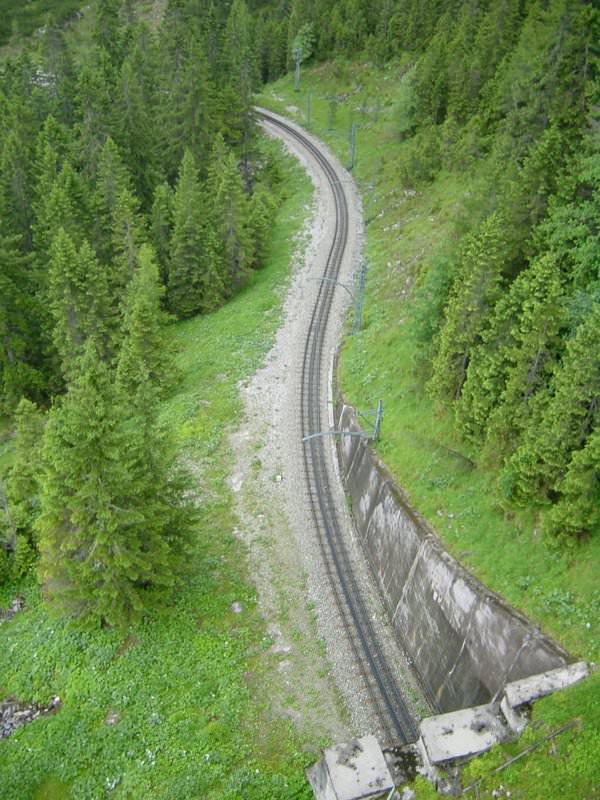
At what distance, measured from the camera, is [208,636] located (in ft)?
92.5

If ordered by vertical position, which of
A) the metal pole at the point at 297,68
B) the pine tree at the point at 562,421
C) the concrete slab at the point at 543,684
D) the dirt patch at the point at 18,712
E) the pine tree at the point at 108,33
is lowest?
the dirt patch at the point at 18,712

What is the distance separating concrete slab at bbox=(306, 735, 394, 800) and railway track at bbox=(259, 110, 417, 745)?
497cm

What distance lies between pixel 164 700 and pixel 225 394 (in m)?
22.5

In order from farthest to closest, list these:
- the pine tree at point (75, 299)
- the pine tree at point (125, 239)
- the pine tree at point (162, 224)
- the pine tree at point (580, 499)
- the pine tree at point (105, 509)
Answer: the pine tree at point (162, 224) → the pine tree at point (125, 239) → the pine tree at point (75, 299) → the pine tree at point (105, 509) → the pine tree at point (580, 499)

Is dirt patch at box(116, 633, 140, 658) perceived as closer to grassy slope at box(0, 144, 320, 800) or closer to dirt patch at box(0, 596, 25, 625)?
grassy slope at box(0, 144, 320, 800)

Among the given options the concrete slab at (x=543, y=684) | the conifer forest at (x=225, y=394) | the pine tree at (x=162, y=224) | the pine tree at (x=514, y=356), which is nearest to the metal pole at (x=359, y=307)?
the conifer forest at (x=225, y=394)

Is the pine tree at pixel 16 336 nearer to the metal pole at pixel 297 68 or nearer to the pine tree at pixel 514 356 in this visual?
the pine tree at pixel 514 356

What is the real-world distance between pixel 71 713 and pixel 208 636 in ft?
20.5

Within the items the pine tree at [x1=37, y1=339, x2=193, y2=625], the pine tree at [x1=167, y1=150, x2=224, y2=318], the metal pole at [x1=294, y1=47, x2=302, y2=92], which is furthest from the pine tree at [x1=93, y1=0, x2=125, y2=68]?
the pine tree at [x1=37, y1=339, x2=193, y2=625]

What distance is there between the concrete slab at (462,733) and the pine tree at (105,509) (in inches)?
480

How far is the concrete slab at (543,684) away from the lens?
65.9 feet

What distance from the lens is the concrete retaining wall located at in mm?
22641

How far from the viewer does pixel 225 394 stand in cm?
4422

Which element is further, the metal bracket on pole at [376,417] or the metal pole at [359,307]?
the metal pole at [359,307]
